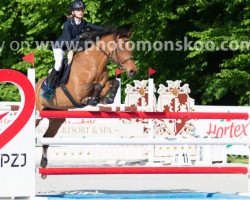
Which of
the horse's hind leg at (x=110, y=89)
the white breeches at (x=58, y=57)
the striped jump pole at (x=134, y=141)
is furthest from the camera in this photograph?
the white breeches at (x=58, y=57)

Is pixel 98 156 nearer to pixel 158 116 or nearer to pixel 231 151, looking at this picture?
pixel 231 151

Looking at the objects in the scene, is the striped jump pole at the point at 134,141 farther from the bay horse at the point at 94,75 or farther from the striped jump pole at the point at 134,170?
the bay horse at the point at 94,75

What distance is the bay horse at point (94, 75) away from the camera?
328 inches

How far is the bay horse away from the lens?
8.34 m

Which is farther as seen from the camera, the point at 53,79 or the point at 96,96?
the point at 53,79

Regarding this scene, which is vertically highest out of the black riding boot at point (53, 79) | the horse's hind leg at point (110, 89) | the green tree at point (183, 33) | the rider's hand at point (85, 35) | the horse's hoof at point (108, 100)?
the green tree at point (183, 33)

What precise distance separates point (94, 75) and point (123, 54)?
508 millimetres

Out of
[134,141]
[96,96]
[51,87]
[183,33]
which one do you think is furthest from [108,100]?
[183,33]

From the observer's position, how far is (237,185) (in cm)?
1055

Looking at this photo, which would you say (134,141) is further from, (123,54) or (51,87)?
(51,87)

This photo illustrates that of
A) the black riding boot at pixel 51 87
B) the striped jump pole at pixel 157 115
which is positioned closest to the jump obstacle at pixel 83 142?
the striped jump pole at pixel 157 115

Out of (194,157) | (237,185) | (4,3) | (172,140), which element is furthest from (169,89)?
(4,3)

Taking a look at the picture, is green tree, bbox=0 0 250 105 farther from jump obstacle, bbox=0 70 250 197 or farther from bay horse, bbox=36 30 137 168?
jump obstacle, bbox=0 70 250 197

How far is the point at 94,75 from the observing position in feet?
28.4
